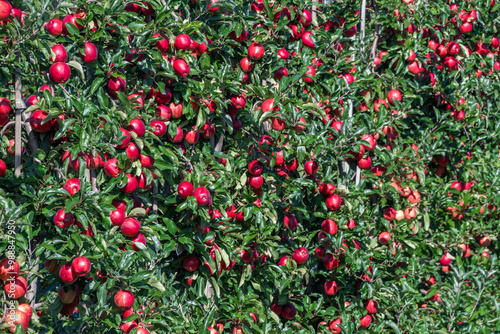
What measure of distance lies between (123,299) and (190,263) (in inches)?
16.4

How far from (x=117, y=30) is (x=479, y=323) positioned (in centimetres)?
280

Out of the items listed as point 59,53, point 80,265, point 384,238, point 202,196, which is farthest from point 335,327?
point 59,53

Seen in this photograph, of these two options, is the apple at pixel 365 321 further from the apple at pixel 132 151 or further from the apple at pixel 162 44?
the apple at pixel 162 44

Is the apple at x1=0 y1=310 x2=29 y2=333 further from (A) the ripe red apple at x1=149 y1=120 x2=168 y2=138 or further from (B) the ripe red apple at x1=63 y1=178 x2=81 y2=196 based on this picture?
(A) the ripe red apple at x1=149 y1=120 x2=168 y2=138

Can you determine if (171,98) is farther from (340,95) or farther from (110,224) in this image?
(340,95)

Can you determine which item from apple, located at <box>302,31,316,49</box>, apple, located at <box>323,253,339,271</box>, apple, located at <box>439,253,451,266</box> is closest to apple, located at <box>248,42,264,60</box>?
apple, located at <box>302,31,316,49</box>

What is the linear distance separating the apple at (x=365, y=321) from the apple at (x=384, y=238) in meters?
0.46

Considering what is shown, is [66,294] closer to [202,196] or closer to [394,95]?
[202,196]

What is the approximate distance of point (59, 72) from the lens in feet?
5.92

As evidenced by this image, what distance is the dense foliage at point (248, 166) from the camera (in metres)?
1.82

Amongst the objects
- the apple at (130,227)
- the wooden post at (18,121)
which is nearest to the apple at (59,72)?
the wooden post at (18,121)

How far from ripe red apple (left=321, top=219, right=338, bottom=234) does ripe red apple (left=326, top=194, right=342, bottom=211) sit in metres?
0.07

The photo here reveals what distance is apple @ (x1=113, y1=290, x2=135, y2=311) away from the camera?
5.99 ft

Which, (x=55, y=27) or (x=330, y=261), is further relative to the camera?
(x=330, y=261)
